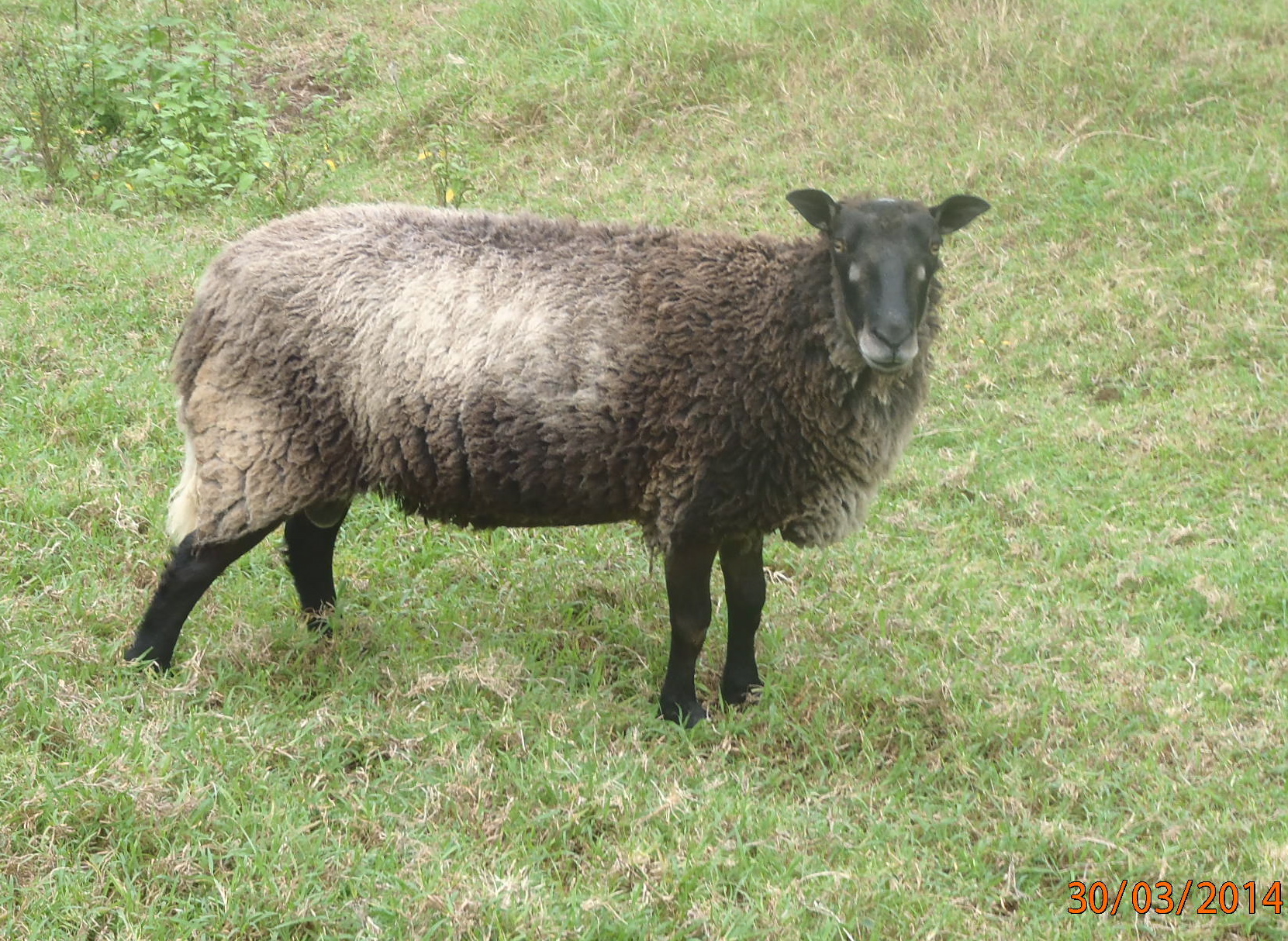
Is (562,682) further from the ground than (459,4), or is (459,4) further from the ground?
(459,4)

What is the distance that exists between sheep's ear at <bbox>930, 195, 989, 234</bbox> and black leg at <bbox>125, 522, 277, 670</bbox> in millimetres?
2828

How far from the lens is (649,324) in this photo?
4.76 m

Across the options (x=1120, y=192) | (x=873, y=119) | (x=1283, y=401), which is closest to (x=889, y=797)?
(x=1283, y=401)

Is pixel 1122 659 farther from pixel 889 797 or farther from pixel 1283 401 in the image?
pixel 1283 401

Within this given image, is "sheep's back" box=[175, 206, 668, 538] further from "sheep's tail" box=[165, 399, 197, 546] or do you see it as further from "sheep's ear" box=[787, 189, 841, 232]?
"sheep's ear" box=[787, 189, 841, 232]

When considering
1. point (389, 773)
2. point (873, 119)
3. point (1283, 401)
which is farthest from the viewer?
point (873, 119)

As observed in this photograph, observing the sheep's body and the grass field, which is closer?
the grass field

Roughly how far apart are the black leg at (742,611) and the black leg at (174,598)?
1.81 meters

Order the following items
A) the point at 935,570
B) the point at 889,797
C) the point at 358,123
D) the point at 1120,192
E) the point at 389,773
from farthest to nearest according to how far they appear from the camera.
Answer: the point at 358,123 → the point at 1120,192 → the point at 935,570 → the point at 889,797 → the point at 389,773

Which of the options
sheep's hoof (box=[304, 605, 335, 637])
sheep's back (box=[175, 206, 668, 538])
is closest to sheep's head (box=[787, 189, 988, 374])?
sheep's back (box=[175, 206, 668, 538])

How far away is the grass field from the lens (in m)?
3.81

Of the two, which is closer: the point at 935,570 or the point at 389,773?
the point at 389,773

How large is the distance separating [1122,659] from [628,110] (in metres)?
7.27

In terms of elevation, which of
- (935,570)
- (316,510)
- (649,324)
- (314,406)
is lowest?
(935,570)
